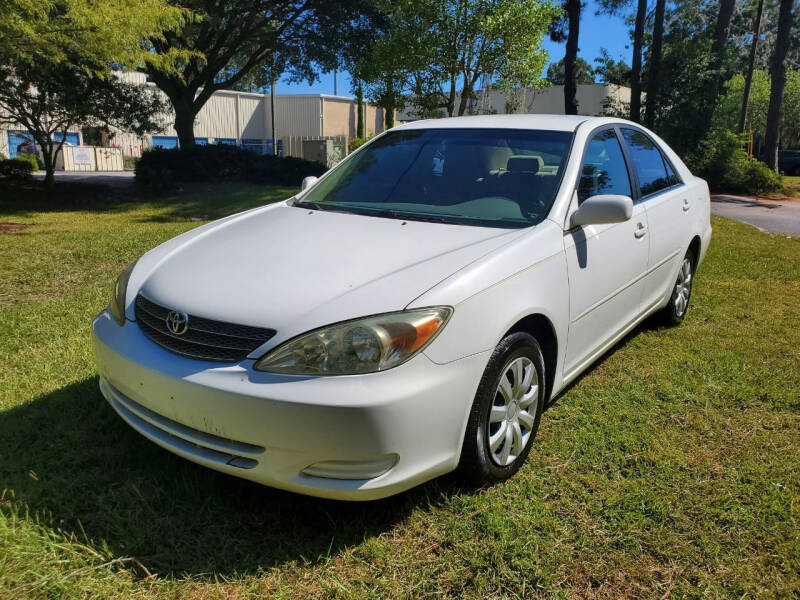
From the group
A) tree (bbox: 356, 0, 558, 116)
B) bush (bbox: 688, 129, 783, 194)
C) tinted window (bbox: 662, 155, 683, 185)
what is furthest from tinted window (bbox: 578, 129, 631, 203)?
bush (bbox: 688, 129, 783, 194)

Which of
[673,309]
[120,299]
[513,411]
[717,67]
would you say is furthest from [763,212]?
[120,299]

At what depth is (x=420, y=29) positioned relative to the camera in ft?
52.7

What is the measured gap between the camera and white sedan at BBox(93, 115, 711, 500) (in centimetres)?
218

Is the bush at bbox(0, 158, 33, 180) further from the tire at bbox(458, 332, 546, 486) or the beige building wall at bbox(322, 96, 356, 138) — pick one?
the beige building wall at bbox(322, 96, 356, 138)

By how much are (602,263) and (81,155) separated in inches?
1635

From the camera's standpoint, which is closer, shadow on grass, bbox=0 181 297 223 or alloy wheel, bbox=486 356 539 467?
alloy wheel, bbox=486 356 539 467

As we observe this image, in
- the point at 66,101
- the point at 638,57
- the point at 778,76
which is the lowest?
the point at 66,101

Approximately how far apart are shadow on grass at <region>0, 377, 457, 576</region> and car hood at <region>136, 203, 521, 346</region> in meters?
0.81

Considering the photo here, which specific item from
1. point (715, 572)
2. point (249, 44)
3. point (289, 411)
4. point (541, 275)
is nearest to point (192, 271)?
point (289, 411)

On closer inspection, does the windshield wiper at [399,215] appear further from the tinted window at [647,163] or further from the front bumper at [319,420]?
the tinted window at [647,163]

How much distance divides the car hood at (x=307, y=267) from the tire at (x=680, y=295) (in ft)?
8.28

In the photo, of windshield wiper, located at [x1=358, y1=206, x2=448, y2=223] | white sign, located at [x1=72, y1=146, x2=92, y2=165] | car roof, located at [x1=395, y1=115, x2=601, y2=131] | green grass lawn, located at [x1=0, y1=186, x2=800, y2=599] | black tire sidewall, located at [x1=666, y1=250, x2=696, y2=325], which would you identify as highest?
white sign, located at [x1=72, y1=146, x2=92, y2=165]

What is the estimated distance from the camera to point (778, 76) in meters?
20.9

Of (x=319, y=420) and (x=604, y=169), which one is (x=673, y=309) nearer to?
(x=604, y=169)
